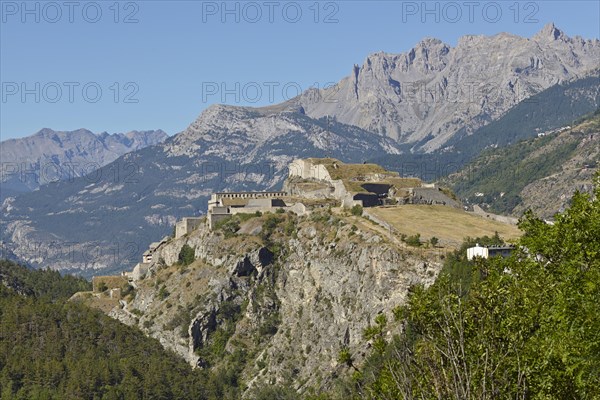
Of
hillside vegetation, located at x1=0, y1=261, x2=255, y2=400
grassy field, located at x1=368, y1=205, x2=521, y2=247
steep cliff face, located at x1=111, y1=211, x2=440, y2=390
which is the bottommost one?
hillside vegetation, located at x1=0, y1=261, x2=255, y2=400

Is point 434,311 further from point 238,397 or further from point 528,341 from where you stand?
point 238,397

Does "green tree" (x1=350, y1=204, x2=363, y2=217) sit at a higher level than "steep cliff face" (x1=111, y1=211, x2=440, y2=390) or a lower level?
higher

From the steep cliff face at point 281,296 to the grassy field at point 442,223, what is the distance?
4093 mm

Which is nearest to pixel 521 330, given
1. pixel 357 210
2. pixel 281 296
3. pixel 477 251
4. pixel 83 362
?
pixel 477 251

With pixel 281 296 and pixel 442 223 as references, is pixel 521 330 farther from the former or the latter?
pixel 281 296

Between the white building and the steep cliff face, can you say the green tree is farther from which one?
the white building

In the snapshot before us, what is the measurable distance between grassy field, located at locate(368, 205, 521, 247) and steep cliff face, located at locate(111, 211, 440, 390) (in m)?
4.09

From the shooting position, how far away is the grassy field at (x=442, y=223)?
160 metres

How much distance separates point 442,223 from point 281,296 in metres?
32.2

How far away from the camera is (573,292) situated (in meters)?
41.5

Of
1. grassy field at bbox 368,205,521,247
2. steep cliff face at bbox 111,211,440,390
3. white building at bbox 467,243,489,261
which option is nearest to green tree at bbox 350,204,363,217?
steep cliff face at bbox 111,211,440,390

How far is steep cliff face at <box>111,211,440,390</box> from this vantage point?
16288cm

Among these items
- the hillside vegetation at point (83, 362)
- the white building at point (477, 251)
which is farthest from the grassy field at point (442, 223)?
the hillside vegetation at point (83, 362)

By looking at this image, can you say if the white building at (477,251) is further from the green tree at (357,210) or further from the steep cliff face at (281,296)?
the green tree at (357,210)
